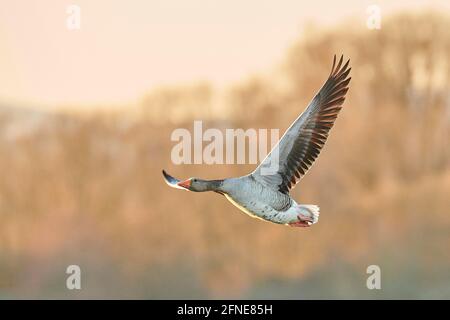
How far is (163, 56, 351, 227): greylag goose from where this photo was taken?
569cm

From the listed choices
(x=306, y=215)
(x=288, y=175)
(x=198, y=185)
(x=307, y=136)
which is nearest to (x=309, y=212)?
(x=306, y=215)

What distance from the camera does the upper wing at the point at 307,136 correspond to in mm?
6117

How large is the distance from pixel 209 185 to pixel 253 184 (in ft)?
1.09

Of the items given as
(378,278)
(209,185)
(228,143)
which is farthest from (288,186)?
(378,278)

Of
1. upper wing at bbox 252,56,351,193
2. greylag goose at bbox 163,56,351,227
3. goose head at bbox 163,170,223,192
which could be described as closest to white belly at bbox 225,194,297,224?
greylag goose at bbox 163,56,351,227

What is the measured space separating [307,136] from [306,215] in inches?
26.6

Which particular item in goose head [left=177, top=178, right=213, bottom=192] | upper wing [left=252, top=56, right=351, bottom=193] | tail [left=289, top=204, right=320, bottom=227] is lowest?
tail [left=289, top=204, right=320, bottom=227]

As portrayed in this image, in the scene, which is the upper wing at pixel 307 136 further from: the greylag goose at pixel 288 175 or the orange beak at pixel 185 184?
the orange beak at pixel 185 184

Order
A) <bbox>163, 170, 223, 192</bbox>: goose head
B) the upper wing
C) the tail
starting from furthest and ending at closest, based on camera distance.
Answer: the upper wing → the tail → <bbox>163, 170, 223, 192</bbox>: goose head

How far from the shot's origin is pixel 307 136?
6262 mm

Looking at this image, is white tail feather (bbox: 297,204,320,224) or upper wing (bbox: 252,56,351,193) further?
upper wing (bbox: 252,56,351,193)

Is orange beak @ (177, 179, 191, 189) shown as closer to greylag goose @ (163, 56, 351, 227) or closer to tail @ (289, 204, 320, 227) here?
greylag goose @ (163, 56, 351, 227)

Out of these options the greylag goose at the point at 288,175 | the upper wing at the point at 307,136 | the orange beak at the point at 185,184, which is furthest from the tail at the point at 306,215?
the orange beak at the point at 185,184
